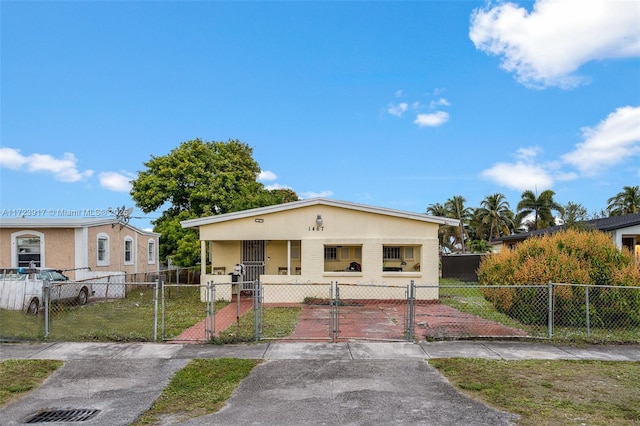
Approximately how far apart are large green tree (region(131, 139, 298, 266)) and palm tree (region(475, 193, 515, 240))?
30.9m

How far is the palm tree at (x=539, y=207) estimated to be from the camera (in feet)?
152

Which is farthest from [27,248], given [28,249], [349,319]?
[349,319]

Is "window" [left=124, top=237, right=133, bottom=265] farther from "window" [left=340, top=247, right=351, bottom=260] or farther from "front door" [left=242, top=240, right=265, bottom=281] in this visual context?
"window" [left=340, top=247, right=351, bottom=260]

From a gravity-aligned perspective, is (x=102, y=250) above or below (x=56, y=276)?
above

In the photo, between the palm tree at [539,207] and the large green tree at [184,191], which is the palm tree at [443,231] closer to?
the palm tree at [539,207]

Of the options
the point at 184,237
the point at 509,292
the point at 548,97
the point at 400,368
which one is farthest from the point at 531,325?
the point at 184,237

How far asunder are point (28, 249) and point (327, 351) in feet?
56.3

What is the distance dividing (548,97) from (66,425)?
21.2 m

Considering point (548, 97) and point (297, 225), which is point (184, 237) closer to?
point (297, 225)

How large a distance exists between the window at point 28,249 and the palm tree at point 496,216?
43720mm

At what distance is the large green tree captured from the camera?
2844 cm

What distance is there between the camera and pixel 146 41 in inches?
710

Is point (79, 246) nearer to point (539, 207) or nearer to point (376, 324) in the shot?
point (376, 324)

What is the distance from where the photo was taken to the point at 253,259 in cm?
1877
